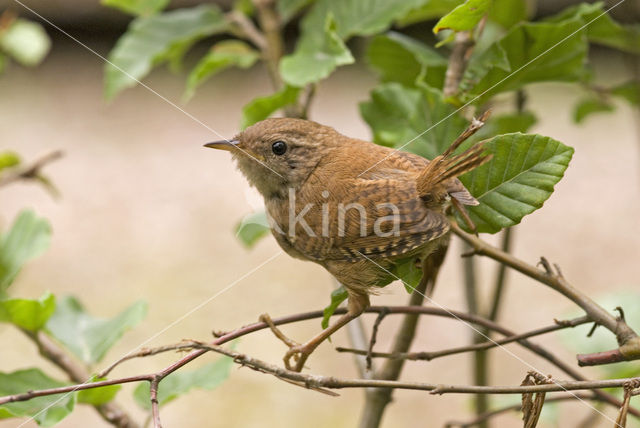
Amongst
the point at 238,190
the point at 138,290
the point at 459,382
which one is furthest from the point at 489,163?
the point at 238,190

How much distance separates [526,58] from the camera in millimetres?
1571

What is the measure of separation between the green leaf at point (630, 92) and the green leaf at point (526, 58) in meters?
0.45

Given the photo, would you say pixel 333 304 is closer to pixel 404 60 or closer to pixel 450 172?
pixel 450 172

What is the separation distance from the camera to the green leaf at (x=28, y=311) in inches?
62.1

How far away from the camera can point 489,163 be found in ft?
4.65

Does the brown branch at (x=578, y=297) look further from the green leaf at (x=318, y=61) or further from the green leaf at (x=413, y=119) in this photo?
the green leaf at (x=318, y=61)

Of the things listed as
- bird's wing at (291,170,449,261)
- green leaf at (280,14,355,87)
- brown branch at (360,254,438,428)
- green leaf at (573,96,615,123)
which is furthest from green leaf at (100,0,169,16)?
green leaf at (573,96,615,123)

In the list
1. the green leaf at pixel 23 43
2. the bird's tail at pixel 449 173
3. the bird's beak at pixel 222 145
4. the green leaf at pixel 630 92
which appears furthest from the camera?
the green leaf at pixel 23 43

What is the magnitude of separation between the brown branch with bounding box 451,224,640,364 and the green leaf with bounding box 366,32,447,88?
1.48 feet

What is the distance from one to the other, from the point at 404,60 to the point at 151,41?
731mm

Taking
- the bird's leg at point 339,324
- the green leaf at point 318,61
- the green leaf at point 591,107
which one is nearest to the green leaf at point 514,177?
the bird's leg at point 339,324

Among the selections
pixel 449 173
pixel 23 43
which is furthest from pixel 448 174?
pixel 23 43

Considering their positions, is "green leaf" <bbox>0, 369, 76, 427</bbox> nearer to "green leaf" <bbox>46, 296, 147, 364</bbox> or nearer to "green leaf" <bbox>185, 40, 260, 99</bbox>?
"green leaf" <bbox>46, 296, 147, 364</bbox>

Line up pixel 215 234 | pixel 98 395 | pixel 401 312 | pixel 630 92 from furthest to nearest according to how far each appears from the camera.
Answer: pixel 215 234 → pixel 630 92 → pixel 98 395 → pixel 401 312
